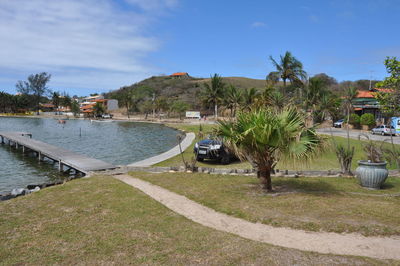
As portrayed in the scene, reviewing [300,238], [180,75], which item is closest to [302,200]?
[300,238]

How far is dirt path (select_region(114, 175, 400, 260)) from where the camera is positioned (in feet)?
18.8

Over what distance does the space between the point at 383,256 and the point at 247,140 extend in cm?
459

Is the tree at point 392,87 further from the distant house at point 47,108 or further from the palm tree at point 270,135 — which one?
the distant house at point 47,108

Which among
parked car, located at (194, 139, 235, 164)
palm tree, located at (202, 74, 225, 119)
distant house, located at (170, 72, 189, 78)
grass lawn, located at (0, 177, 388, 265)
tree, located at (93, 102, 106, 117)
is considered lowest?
grass lawn, located at (0, 177, 388, 265)

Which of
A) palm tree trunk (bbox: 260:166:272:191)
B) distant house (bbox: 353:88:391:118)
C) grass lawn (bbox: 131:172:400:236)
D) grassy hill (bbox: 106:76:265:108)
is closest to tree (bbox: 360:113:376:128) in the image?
distant house (bbox: 353:88:391:118)

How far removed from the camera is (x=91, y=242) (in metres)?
6.03

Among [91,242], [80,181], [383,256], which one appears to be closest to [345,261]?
[383,256]

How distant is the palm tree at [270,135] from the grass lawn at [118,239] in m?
3.02

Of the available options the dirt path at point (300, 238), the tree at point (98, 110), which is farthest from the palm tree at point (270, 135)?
the tree at point (98, 110)

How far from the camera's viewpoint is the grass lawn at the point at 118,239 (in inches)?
208

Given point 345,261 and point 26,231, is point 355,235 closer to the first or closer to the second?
point 345,261

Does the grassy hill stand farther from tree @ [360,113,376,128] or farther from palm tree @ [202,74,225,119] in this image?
tree @ [360,113,376,128]

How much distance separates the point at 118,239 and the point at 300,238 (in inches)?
149

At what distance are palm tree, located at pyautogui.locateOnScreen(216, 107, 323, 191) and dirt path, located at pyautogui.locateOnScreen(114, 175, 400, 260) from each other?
2351mm
